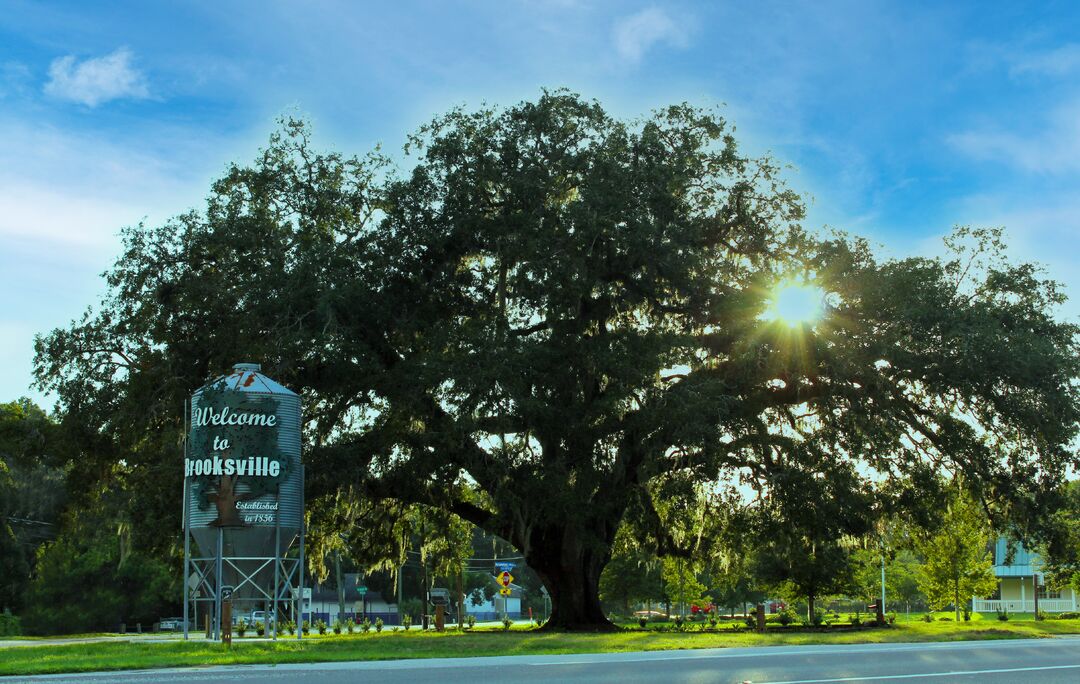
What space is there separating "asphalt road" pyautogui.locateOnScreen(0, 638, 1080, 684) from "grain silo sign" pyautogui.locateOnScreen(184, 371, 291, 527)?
902cm

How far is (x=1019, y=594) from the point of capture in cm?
7875

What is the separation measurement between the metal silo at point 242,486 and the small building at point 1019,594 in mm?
57689

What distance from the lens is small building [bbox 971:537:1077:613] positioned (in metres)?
71.5

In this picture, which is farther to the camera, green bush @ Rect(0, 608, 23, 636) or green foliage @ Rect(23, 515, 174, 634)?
green foliage @ Rect(23, 515, 174, 634)

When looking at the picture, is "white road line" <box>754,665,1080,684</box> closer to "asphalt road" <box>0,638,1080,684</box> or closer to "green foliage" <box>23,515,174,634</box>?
"asphalt road" <box>0,638,1080,684</box>

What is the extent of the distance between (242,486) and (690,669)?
13676mm

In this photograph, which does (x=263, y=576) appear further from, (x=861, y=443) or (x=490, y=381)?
(x=861, y=443)

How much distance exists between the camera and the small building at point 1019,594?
71.5 meters

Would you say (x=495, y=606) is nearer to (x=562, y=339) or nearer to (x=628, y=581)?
(x=628, y=581)

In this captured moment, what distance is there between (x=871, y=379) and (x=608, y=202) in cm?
877

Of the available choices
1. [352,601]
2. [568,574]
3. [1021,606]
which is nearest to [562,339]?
[568,574]

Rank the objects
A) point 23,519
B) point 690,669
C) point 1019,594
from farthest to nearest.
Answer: point 1019,594, point 23,519, point 690,669

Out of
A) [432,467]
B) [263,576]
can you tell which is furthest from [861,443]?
[263,576]

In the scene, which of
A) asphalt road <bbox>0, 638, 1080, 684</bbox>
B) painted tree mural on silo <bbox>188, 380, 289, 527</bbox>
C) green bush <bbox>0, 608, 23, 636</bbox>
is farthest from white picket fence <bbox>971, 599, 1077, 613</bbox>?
painted tree mural on silo <bbox>188, 380, 289, 527</bbox>
